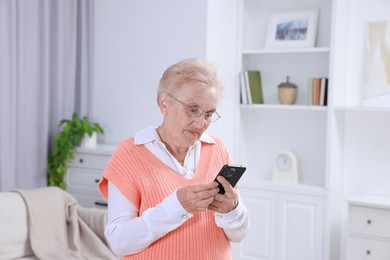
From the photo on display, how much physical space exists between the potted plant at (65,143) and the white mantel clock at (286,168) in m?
1.23

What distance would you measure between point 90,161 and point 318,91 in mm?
1544

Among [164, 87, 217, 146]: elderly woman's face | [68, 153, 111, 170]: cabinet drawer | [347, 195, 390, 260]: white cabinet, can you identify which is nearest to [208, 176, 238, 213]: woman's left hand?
[164, 87, 217, 146]: elderly woman's face

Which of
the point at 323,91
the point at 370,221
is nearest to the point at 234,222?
the point at 370,221

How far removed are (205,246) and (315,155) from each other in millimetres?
2263

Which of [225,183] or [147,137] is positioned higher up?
[147,137]

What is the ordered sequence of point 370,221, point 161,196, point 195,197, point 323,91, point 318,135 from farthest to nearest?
point 318,135 < point 323,91 < point 370,221 < point 161,196 < point 195,197

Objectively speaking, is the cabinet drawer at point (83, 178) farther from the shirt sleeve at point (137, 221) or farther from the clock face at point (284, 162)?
the shirt sleeve at point (137, 221)

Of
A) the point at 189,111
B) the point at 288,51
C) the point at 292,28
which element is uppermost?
the point at 292,28

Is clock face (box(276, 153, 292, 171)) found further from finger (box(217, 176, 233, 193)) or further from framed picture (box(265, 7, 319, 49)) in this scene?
finger (box(217, 176, 233, 193))

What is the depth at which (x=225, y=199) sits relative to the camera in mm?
1589

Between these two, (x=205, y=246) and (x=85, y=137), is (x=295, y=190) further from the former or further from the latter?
(x=205, y=246)

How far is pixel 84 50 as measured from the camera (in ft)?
13.6

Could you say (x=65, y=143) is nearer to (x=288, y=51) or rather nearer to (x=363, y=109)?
(x=288, y=51)


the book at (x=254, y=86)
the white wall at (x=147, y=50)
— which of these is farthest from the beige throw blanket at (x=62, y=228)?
the book at (x=254, y=86)
